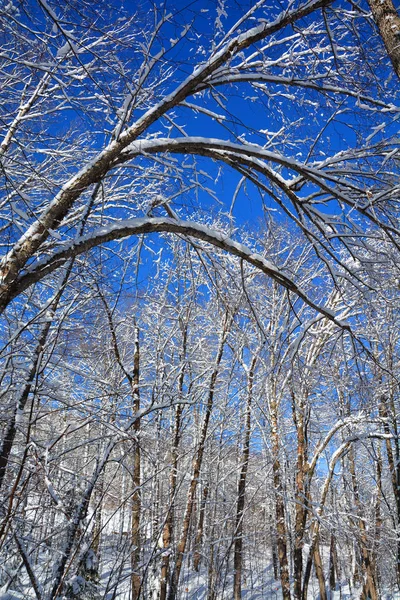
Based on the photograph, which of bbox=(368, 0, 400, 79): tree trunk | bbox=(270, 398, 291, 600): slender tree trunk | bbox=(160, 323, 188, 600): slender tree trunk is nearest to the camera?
bbox=(368, 0, 400, 79): tree trunk

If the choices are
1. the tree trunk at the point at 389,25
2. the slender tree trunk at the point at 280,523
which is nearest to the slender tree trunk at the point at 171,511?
the slender tree trunk at the point at 280,523

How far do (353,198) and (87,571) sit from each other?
129 inches

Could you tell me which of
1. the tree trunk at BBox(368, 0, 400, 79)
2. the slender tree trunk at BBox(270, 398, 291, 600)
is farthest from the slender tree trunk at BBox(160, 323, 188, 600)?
the tree trunk at BBox(368, 0, 400, 79)

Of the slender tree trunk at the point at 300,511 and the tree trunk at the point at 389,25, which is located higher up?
the tree trunk at the point at 389,25

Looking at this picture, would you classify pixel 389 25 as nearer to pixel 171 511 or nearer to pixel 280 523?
pixel 171 511

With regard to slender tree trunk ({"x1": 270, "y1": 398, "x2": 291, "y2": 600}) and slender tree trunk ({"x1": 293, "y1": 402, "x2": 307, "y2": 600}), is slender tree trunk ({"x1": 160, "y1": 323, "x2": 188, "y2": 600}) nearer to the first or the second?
slender tree trunk ({"x1": 270, "y1": 398, "x2": 291, "y2": 600})

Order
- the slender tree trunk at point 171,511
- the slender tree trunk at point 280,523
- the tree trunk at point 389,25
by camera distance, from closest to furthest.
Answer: the tree trunk at point 389,25 < the slender tree trunk at point 171,511 < the slender tree trunk at point 280,523

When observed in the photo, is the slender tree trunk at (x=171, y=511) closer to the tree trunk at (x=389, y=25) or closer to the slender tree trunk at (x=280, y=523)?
the slender tree trunk at (x=280, y=523)

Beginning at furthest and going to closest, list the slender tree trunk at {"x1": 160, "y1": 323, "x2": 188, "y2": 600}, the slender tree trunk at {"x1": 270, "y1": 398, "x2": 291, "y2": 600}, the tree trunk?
1. the slender tree trunk at {"x1": 270, "y1": 398, "x2": 291, "y2": 600}
2. the slender tree trunk at {"x1": 160, "y1": 323, "x2": 188, "y2": 600}
3. the tree trunk

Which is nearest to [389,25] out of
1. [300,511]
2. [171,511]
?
[171,511]

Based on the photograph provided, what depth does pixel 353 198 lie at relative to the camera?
3352 millimetres

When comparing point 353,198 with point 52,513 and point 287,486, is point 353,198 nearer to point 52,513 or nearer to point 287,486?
point 52,513

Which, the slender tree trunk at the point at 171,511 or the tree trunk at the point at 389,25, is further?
the slender tree trunk at the point at 171,511

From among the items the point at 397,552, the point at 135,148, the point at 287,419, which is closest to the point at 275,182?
the point at 135,148
